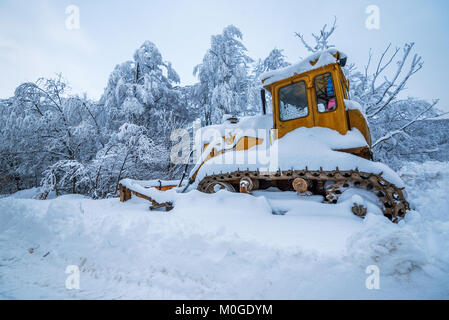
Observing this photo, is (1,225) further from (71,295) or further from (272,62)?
(272,62)

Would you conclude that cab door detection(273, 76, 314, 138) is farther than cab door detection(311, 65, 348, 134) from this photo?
Yes

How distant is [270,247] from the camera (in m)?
1.99

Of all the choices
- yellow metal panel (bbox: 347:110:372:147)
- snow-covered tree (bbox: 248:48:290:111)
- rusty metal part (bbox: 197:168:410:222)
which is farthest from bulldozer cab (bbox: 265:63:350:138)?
snow-covered tree (bbox: 248:48:290:111)

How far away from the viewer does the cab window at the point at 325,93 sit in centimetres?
391

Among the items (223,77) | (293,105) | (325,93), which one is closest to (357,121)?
(325,93)

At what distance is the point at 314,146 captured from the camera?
138 inches

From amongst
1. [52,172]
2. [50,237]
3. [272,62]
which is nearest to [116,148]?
[52,172]

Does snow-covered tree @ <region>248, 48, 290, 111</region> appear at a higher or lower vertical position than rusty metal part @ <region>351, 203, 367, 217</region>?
higher

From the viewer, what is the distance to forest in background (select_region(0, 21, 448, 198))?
9477 millimetres

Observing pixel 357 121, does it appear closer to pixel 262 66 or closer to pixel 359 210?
pixel 359 210

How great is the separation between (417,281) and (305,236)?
91 centimetres

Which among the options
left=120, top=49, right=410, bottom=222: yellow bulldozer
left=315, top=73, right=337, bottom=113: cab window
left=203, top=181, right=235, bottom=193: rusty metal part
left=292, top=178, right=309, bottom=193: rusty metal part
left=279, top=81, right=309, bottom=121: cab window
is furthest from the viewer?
left=279, top=81, right=309, bottom=121: cab window

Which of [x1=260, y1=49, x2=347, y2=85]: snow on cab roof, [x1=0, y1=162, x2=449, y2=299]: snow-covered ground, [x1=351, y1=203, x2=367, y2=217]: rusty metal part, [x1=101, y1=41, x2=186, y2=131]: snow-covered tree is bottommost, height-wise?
[x1=0, y1=162, x2=449, y2=299]: snow-covered ground

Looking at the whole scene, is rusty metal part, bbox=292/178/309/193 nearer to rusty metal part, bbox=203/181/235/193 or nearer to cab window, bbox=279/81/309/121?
rusty metal part, bbox=203/181/235/193
